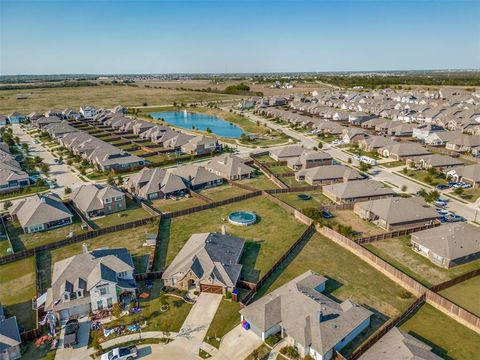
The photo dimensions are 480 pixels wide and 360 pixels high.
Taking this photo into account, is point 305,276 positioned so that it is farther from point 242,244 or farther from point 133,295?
point 133,295

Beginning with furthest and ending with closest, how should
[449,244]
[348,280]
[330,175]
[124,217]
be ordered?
[330,175], [124,217], [449,244], [348,280]

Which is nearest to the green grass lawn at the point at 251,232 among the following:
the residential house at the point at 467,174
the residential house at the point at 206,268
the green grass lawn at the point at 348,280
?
the green grass lawn at the point at 348,280

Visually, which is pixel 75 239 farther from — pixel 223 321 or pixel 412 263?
pixel 412 263

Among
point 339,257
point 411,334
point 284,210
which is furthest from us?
point 284,210

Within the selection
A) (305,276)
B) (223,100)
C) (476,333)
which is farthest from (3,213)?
(223,100)

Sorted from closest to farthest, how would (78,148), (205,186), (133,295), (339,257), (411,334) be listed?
(411,334) < (133,295) < (339,257) < (205,186) < (78,148)

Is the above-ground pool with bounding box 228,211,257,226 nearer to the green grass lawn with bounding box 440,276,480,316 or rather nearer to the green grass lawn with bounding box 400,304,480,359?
the green grass lawn with bounding box 400,304,480,359

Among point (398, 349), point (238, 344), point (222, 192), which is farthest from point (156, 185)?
point (398, 349)
